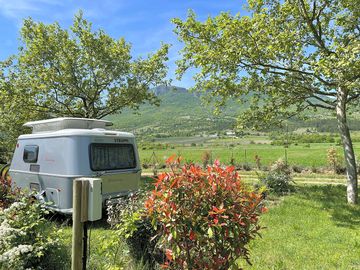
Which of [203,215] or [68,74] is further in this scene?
[68,74]

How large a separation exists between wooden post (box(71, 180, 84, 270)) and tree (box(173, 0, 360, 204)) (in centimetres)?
850

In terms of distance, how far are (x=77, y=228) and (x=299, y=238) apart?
18.9 ft

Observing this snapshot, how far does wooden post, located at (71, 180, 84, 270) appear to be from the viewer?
141 inches

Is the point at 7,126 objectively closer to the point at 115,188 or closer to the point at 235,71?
the point at 115,188

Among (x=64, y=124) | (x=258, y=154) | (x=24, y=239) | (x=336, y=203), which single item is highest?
(x=64, y=124)

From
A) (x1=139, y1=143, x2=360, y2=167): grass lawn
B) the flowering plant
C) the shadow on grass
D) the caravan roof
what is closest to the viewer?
the flowering plant

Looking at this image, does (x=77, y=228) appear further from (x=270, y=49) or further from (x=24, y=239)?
(x=270, y=49)

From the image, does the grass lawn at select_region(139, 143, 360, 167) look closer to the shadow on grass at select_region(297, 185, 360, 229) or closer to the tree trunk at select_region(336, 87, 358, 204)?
the shadow on grass at select_region(297, 185, 360, 229)

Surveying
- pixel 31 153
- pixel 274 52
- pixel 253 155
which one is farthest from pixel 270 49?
pixel 253 155

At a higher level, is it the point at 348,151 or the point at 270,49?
the point at 270,49

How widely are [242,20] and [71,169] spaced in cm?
755

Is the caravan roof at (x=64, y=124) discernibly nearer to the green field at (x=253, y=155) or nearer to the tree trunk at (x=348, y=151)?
the tree trunk at (x=348, y=151)

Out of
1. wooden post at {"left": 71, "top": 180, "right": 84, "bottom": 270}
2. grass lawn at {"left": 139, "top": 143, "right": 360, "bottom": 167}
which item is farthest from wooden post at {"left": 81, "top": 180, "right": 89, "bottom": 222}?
grass lawn at {"left": 139, "top": 143, "right": 360, "bottom": 167}

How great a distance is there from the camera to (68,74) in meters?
17.3
